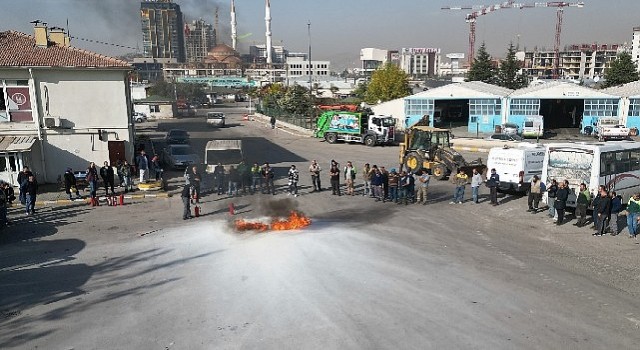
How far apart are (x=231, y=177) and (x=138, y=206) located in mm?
3958

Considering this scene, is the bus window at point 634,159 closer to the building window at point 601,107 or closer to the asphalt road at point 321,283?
the asphalt road at point 321,283

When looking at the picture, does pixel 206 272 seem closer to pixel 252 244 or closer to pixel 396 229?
pixel 252 244

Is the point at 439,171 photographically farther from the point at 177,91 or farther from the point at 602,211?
the point at 177,91

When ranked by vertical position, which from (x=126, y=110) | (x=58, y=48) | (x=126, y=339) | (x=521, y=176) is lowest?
(x=126, y=339)

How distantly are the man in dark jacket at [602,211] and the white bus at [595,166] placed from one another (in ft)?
6.17

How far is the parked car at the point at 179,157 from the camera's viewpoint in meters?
26.4

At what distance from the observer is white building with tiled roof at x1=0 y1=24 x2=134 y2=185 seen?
21.7 metres

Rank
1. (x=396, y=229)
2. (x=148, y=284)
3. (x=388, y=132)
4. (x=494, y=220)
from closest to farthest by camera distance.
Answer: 1. (x=148, y=284)
2. (x=396, y=229)
3. (x=494, y=220)
4. (x=388, y=132)

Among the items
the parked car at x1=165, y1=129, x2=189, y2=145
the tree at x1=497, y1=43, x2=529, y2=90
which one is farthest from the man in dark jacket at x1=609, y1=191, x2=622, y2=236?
the tree at x1=497, y1=43, x2=529, y2=90

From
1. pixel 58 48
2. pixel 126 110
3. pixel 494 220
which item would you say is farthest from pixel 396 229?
pixel 58 48

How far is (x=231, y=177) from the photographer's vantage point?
68.3 ft

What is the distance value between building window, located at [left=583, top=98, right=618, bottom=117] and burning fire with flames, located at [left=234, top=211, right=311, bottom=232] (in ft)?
122

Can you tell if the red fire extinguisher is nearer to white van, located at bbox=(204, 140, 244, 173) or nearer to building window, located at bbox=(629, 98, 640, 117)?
white van, located at bbox=(204, 140, 244, 173)

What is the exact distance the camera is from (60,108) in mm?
22312
